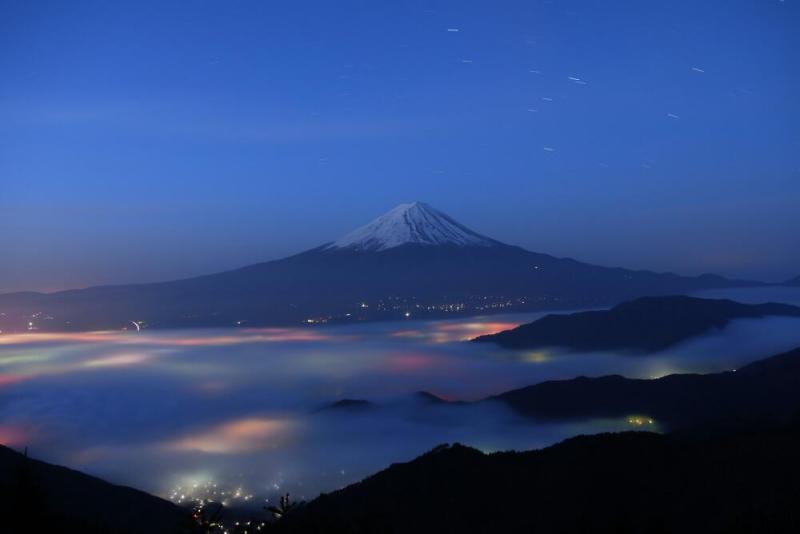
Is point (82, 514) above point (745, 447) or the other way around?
the other way around

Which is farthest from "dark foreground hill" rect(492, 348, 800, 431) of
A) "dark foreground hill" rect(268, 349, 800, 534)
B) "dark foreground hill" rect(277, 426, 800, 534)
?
"dark foreground hill" rect(277, 426, 800, 534)

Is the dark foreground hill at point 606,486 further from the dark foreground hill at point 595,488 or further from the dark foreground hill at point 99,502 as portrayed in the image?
the dark foreground hill at point 99,502

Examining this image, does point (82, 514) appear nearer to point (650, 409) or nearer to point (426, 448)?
point (426, 448)

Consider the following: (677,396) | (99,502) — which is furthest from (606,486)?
(99,502)

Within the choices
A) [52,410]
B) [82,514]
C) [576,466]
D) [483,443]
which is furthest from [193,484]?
[52,410]

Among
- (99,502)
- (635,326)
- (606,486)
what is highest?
(635,326)

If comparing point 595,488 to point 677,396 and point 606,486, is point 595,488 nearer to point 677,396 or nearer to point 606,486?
point 606,486

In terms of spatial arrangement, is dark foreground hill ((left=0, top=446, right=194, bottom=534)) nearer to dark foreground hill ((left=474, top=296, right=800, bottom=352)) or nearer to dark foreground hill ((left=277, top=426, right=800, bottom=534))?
dark foreground hill ((left=277, top=426, right=800, bottom=534))
